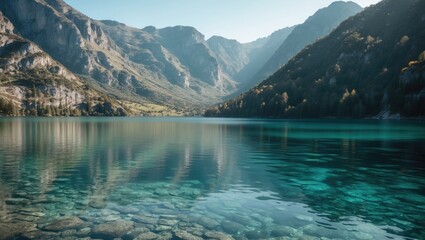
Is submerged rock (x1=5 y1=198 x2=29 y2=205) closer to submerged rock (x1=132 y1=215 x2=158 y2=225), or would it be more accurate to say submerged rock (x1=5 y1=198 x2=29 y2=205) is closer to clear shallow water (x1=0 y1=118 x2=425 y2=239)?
clear shallow water (x1=0 y1=118 x2=425 y2=239)

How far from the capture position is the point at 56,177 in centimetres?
3588

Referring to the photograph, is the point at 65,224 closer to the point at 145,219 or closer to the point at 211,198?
the point at 145,219

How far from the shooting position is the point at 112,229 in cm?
1959

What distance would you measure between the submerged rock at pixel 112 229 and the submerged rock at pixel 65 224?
1.39 m

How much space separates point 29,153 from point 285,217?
48.4 meters

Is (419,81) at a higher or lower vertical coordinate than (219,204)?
higher

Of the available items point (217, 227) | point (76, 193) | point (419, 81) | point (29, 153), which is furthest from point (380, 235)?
point (419, 81)

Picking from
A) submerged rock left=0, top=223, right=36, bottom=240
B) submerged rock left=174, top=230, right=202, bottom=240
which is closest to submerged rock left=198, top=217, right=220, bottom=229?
submerged rock left=174, top=230, right=202, bottom=240

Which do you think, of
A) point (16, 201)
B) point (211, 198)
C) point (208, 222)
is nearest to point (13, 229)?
point (16, 201)

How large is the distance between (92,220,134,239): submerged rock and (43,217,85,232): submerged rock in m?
1.39

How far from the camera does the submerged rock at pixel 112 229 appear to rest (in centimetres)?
1862

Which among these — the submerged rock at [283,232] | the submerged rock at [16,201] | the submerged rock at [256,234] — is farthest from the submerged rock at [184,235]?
the submerged rock at [16,201]

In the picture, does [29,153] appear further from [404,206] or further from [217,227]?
[404,206]

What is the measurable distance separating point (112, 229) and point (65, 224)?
3262 millimetres
